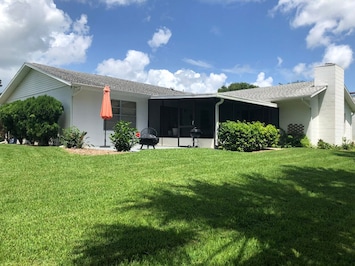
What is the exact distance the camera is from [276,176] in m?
7.36

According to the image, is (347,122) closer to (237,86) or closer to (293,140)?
(293,140)

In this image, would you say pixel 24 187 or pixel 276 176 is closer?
pixel 24 187

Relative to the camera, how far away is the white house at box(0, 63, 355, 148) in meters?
14.0

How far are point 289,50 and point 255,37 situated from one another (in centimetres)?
432

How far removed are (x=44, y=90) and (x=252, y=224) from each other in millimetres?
14099

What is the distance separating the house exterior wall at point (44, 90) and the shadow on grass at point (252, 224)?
927 cm

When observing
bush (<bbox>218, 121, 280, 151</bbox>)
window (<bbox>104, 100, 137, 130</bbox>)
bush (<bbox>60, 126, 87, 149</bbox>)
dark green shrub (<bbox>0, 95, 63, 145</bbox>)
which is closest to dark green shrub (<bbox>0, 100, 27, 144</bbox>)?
dark green shrub (<bbox>0, 95, 63, 145</bbox>)

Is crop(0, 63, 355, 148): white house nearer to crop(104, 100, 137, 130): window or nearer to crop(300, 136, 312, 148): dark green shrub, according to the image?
crop(104, 100, 137, 130): window

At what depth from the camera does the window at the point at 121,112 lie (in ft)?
48.6

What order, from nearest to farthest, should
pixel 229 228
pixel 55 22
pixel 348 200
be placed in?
1. pixel 229 228
2. pixel 348 200
3. pixel 55 22

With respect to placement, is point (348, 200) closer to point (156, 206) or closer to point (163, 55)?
point (156, 206)

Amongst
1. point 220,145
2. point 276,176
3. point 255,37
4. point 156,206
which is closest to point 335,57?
point 255,37

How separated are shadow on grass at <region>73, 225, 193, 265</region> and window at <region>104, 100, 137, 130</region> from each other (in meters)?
11.3

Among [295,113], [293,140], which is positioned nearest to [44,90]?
[293,140]
